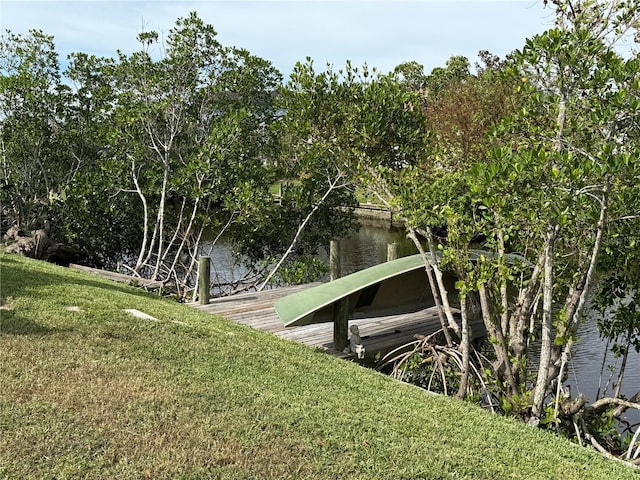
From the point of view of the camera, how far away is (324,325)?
1061 centimetres

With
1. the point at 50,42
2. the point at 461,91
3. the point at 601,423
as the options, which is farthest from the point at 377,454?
the point at 461,91

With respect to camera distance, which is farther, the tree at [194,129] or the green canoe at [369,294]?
the tree at [194,129]

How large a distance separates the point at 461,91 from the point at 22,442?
88.4 feet

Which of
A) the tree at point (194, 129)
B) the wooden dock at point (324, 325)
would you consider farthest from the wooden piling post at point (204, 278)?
the tree at point (194, 129)

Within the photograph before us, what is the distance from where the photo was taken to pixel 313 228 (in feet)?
49.8

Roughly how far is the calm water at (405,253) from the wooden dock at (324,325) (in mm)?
2766

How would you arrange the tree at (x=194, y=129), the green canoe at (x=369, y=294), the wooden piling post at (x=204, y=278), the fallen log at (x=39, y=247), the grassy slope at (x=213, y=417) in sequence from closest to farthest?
1. the grassy slope at (x=213, y=417)
2. the green canoe at (x=369, y=294)
3. the wooden piling post at (x=204, y=278)
4. the tree at (x=194, y=129)
5. the fallen log at (x=39, y=247)

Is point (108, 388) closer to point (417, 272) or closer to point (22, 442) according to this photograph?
point (22, 442)

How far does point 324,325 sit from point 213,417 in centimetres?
617

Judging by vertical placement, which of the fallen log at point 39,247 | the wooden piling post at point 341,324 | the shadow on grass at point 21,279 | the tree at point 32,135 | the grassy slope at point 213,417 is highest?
the tree at point 32,135

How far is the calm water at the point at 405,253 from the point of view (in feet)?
34.0

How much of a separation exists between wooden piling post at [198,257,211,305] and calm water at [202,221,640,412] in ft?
12.7

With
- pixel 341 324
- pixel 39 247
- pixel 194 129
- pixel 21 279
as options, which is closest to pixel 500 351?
pixel 341 324

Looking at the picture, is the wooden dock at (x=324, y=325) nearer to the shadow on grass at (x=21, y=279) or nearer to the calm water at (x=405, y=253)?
the shadow on grass at (x=21, y=279)
